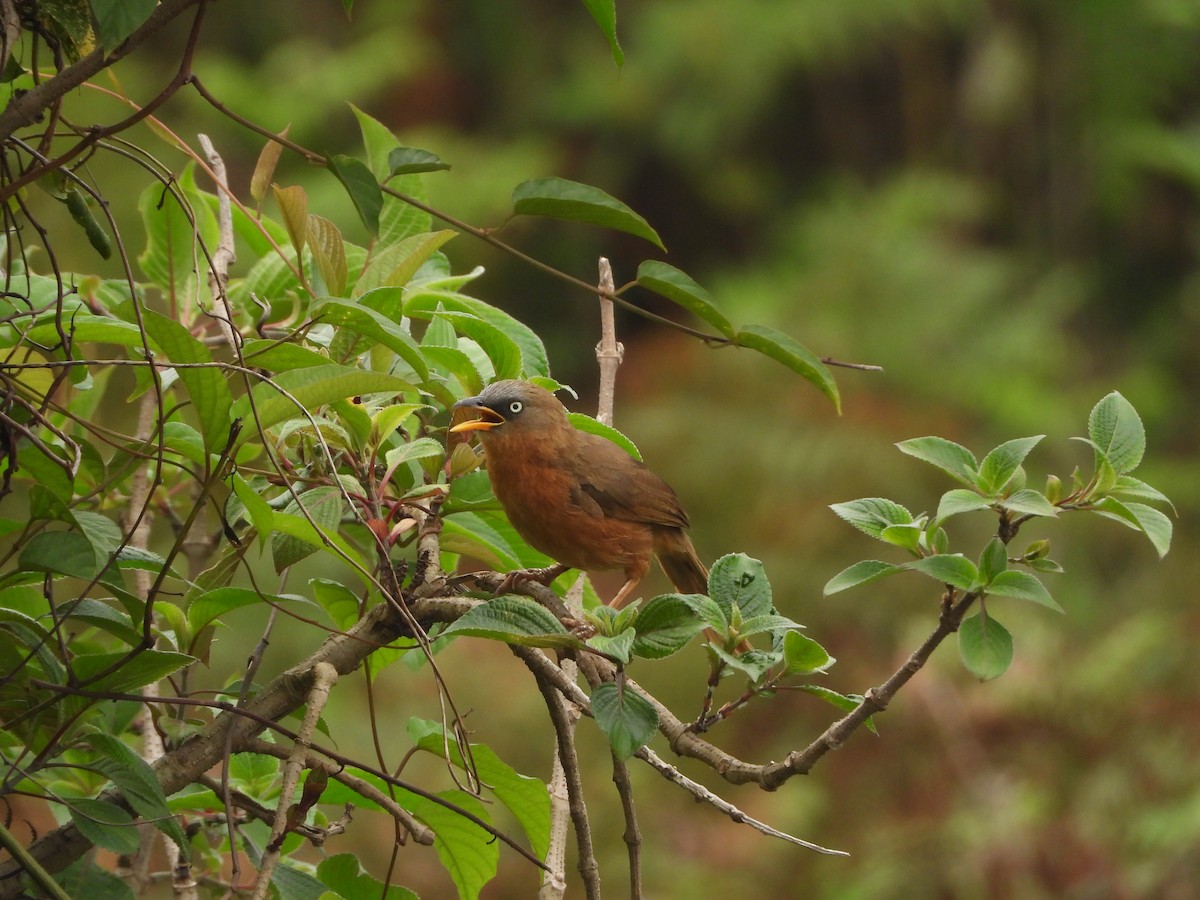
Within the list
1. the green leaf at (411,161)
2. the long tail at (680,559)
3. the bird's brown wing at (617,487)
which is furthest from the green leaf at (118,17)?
the long tail at (680,559)

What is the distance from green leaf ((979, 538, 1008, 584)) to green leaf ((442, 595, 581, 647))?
41 cm

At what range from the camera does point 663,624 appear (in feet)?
4.69

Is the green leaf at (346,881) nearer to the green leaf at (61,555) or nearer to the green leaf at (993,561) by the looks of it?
the green leaf at (61,555)

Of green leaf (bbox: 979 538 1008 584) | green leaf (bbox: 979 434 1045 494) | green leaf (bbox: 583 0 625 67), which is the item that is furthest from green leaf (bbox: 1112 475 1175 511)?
green leaf (bbox: 583 0 625 67)

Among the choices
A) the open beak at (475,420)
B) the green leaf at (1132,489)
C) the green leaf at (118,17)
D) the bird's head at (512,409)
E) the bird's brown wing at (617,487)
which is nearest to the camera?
the green leaf at (118,17)

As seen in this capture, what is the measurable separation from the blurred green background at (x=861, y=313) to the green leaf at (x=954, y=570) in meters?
5.32

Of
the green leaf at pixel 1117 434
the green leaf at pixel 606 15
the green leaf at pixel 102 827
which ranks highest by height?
the green leaf at pixel 606 15

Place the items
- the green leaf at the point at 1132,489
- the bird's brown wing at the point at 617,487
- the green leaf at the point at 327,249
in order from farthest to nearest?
the bird's brown wing at the point at 617,487
the green leaf at the point at 327,249
the green leaf at the point at 1132,489

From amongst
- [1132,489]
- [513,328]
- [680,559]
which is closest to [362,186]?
[513,328]

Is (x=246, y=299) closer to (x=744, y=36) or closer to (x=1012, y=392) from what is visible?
(x=1012, y=392)

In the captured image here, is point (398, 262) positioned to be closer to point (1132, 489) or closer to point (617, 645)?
point (617, 645)

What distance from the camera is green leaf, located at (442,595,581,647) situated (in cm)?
132

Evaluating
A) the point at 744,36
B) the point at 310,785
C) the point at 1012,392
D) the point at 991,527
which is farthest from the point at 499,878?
the point at 744,36

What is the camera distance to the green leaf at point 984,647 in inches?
53.0
